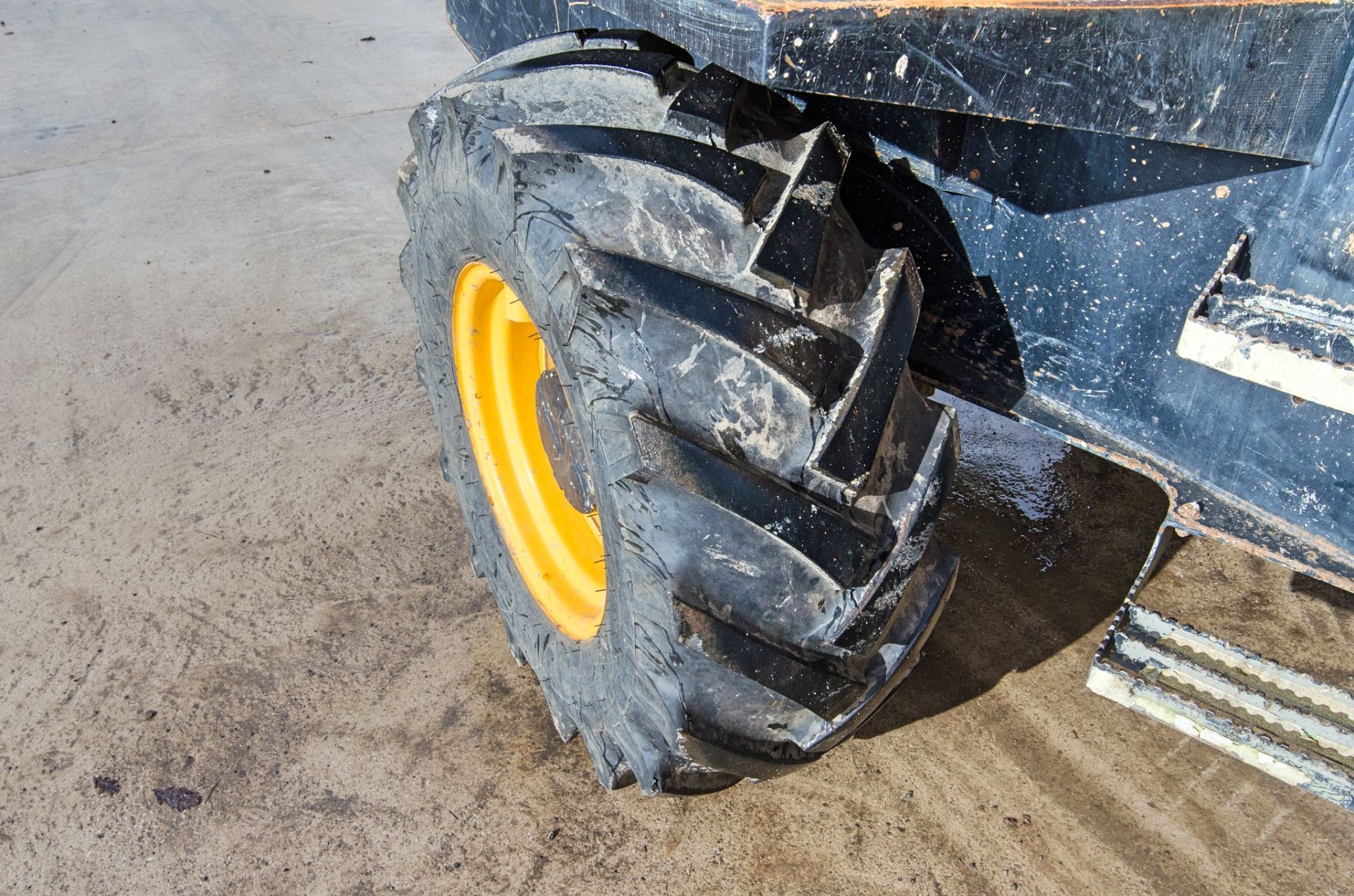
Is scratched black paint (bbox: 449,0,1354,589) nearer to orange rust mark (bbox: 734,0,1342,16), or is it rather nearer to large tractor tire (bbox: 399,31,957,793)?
orange rust mark (bbox: 734,0,1342,16)

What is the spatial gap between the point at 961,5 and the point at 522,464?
129 cm

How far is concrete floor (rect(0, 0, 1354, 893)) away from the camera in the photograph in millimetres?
1700

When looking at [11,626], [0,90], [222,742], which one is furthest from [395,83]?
[222,742]

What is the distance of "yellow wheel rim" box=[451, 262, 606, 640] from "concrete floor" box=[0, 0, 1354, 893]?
0.27 meters

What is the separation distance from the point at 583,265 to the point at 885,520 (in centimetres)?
48

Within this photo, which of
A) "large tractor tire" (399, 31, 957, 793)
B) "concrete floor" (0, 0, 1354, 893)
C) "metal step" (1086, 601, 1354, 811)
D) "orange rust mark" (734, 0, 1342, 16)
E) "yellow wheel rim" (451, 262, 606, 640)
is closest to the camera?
"orange rust mark" (734, 0, 1342, 16)

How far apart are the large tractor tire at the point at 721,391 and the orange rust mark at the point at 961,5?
Answer: 227mm

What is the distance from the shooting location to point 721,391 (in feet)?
3.86

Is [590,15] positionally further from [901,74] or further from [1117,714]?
[1117,714]

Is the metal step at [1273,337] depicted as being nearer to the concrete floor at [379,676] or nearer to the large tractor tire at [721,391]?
the large tractor tire at [721,391]

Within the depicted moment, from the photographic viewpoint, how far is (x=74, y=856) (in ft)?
5.68

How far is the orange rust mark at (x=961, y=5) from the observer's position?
963 millimetres

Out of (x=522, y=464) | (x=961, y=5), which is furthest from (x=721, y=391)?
(x=522, y=464)

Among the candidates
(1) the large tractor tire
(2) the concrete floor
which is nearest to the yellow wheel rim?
(2) the concrete floor
